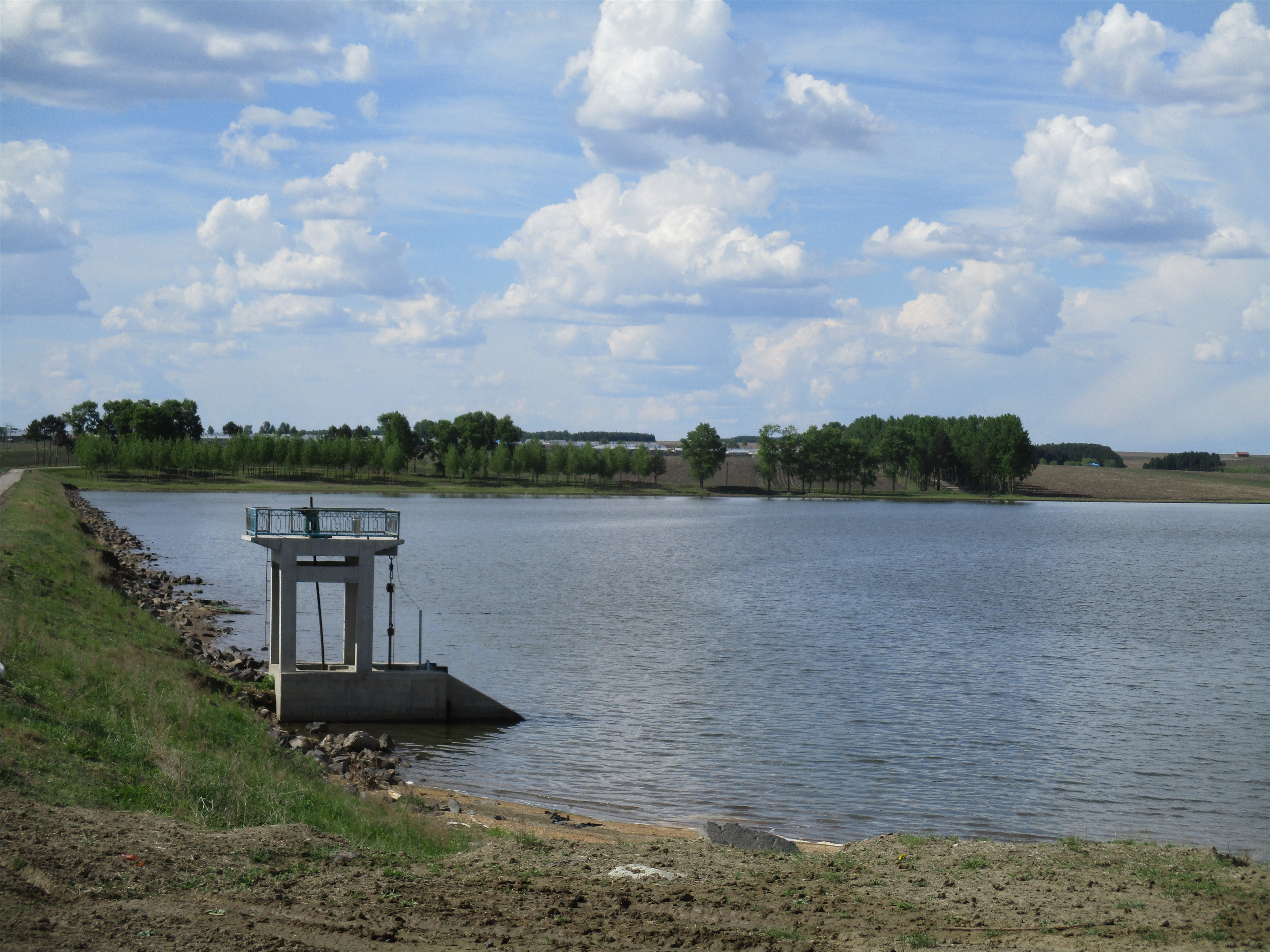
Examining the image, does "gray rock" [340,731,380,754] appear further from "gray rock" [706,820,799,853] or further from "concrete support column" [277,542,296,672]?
"gray rock" [706,820,799,853]

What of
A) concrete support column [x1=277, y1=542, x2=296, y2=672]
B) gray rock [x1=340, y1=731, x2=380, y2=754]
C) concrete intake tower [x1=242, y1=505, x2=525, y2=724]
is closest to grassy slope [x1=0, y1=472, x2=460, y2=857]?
gray rock [x1=340, y1=731, x2=380, y2=754]

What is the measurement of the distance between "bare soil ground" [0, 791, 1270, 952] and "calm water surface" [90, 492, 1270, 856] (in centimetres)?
658

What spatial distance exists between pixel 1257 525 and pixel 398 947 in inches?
6216

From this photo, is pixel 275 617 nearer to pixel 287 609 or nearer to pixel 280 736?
pixel 287 609

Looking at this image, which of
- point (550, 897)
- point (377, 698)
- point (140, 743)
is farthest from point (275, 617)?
point (550, 897)

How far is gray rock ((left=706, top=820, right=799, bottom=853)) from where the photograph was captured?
629 inches

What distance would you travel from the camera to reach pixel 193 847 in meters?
11.6

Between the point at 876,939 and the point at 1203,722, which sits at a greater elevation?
the point at 876,939

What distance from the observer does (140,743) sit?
15.2 m

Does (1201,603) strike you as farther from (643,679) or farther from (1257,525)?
(1257,525)

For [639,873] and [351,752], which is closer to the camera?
[639,873]

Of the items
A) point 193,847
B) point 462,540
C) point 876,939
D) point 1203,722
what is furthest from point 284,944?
point 462,540

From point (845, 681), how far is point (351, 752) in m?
17.5

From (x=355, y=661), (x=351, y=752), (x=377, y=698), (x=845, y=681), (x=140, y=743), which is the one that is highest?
(x=140, y=743)
